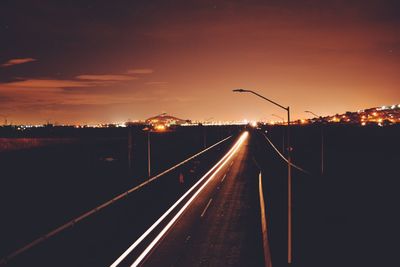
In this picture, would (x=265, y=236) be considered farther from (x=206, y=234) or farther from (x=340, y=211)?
(x=340, y=211)

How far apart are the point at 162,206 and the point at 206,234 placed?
9956mm

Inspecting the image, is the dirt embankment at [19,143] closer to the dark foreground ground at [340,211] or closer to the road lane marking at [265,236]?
the dark foreground ground at [340,211]

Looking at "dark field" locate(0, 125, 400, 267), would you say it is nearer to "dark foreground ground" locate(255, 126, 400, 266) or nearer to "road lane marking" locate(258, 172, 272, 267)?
"dark foreground ground" locate(255, 126, 400, 266)

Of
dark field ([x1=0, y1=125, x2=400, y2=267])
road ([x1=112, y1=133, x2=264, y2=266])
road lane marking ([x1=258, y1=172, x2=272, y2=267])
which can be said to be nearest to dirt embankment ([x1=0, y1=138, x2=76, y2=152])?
dark field ([x1=0, y1=125, x2=400, y2=267])

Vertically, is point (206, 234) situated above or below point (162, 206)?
below

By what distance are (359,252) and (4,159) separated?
226 ft

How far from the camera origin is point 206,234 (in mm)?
26469

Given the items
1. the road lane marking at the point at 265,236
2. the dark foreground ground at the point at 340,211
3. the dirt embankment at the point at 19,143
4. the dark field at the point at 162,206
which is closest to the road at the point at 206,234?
the road lane marking at the point at 265,236

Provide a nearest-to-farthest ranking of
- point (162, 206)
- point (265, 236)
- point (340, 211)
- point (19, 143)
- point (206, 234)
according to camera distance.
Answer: point (265, 236), point (206, 234), point (340, 211), point (162, 206), point (19, 143)

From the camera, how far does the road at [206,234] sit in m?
21.7

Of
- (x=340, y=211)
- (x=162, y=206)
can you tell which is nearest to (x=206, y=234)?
(x=162, y=206)

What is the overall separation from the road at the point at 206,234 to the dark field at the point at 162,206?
Answer: 52.7 inches

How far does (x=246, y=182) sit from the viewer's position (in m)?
50.2

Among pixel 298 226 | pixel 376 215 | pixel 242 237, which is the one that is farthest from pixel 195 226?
pixel 376 215
